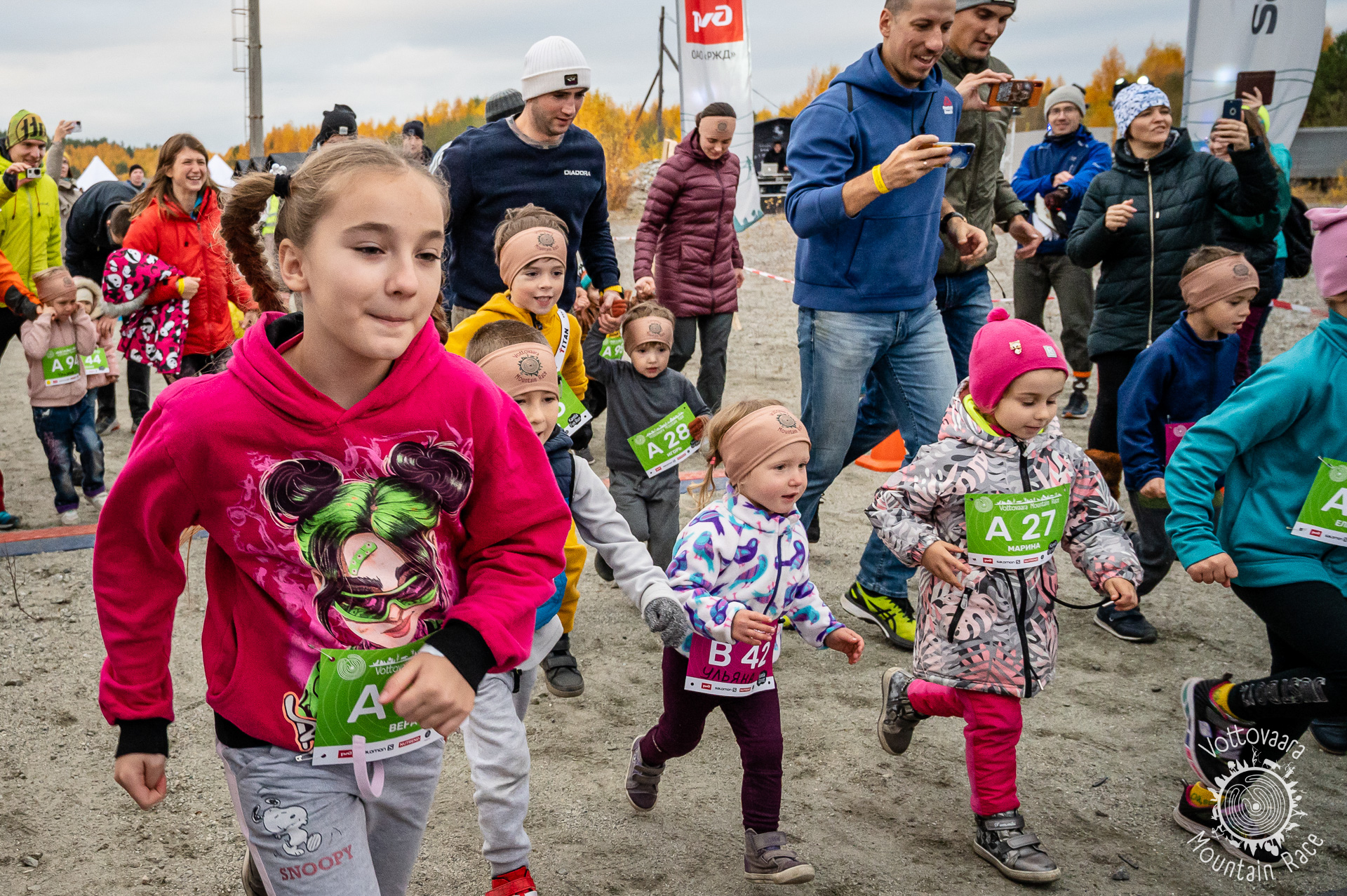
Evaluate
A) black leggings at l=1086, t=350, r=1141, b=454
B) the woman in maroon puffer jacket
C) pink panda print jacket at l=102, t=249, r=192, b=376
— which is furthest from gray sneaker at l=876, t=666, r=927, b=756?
pink panda print jacket at l=102, t=249, r=192, b=376

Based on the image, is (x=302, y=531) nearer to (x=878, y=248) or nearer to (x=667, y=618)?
(x=667, y=618)

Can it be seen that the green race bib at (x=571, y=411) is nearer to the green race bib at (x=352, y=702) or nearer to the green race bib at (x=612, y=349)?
the green race bib at (x=612, y=349)

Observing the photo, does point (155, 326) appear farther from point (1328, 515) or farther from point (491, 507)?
point (1328, 515)

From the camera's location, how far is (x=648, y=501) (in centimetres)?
466

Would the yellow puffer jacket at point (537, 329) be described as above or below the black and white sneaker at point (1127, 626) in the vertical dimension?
above

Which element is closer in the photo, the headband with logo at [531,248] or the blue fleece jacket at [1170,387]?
the headband with logo at [531,248]

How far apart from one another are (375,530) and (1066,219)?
6.69 m

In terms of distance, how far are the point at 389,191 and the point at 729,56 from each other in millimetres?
10984

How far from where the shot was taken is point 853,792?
128 inches

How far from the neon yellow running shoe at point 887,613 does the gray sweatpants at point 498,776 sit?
2.06 metres

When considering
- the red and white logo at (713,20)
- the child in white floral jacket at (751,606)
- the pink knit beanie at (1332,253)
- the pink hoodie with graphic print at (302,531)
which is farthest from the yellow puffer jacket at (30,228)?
the pink knit beanie at (1332,253)

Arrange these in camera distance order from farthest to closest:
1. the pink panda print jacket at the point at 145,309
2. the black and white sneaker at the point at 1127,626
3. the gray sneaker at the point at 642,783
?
the pink panda print jacket at the point at 145,309 → the black and white sneaker at the point at 1127,626 → the gray sneaker at the point at 642,783

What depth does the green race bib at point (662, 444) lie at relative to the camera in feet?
14.8

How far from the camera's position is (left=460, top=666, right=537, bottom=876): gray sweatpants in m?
2.55
